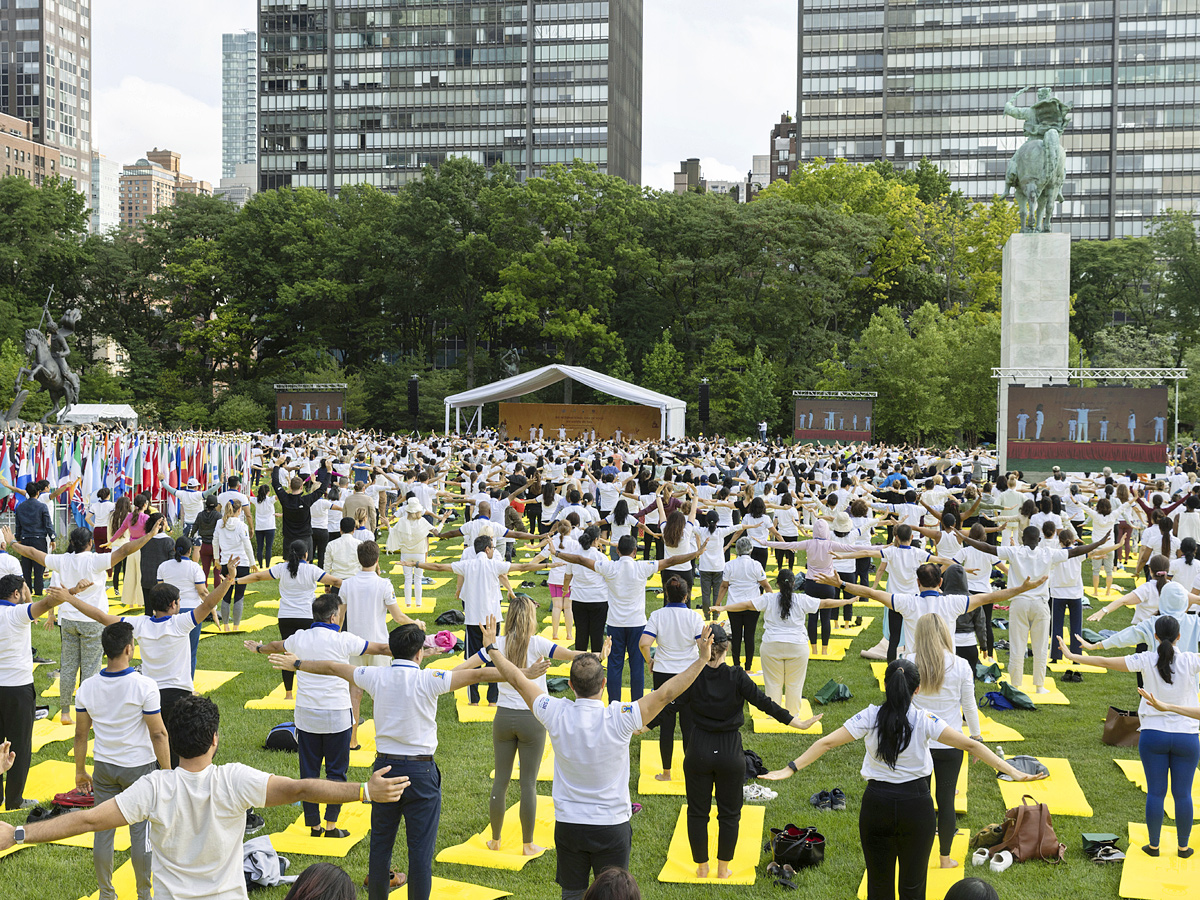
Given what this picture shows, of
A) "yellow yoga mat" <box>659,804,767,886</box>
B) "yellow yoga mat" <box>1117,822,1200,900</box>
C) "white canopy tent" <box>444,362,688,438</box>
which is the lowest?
"yellow yoga mat" <box>659,804,767,886</box>

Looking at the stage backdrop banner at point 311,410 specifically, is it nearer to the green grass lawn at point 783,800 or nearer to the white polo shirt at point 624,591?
the green grass lawn at point 783,800

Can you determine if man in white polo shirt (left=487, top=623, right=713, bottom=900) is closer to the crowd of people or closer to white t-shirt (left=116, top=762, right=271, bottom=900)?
the crowd of people

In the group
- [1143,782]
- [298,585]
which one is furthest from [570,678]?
[1143,782]

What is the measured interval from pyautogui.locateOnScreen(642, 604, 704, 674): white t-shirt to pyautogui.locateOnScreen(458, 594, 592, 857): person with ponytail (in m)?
1.19

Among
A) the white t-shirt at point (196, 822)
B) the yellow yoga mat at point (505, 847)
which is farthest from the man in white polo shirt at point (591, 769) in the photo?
the yellow yoga mat at point (505, 847)

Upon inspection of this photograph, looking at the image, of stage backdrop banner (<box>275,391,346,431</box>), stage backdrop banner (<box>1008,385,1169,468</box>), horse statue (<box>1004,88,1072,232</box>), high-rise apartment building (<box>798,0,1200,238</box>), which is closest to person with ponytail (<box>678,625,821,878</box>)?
stage backdrop banner (<box>1008,385,1169,468</box>)

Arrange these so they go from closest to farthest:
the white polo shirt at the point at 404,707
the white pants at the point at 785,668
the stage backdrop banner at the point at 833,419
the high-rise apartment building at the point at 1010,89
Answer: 1. the white polo shirt at the point at 404,707
2. the white pants at the point at 785,668
3. the stage backdrop banner at the point at 833,419
4. the high-rise apartment building at the point at 1010,89

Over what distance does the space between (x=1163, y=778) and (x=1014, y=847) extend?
1.04 m

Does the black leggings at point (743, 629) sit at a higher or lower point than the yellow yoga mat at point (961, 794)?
higher

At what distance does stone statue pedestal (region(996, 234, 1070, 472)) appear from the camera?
94.5 feet

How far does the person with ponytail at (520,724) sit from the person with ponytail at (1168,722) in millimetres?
3407

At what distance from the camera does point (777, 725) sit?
9.62 metres

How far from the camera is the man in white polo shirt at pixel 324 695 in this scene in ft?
21.2

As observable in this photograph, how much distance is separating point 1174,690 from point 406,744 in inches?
188
